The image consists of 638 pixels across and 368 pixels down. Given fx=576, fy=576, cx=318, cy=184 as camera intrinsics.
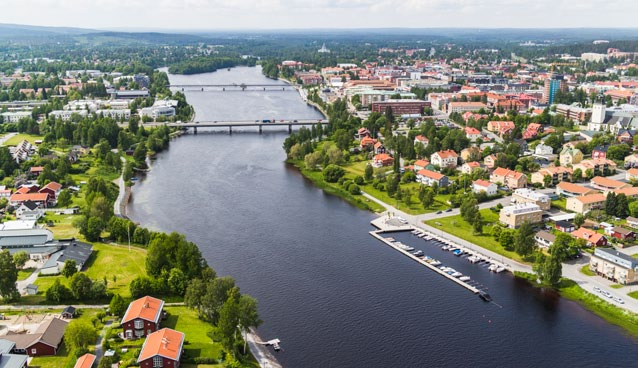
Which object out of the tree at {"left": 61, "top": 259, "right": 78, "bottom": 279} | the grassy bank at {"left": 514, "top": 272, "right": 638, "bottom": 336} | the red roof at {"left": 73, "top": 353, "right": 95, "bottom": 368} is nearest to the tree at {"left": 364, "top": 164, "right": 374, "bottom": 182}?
the grassy bank at {"left": 514, "top": 272, "right": 638, "bottom": 336}

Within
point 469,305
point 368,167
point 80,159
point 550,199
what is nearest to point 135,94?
point 80,159

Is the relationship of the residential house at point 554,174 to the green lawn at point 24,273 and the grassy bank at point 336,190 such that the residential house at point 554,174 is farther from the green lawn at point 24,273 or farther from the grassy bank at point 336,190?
the green lawn at point 24,273

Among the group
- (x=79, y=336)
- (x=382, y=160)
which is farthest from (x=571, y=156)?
(x=79, y=336)

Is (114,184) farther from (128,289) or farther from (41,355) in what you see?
(41,355)

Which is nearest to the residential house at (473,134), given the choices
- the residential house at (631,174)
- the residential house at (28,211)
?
the residential house at (631,174)

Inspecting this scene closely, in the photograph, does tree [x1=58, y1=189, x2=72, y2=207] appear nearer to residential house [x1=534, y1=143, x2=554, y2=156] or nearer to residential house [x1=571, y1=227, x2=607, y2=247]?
residential house [x1=571, y1=227, x2=607, y2=247]
